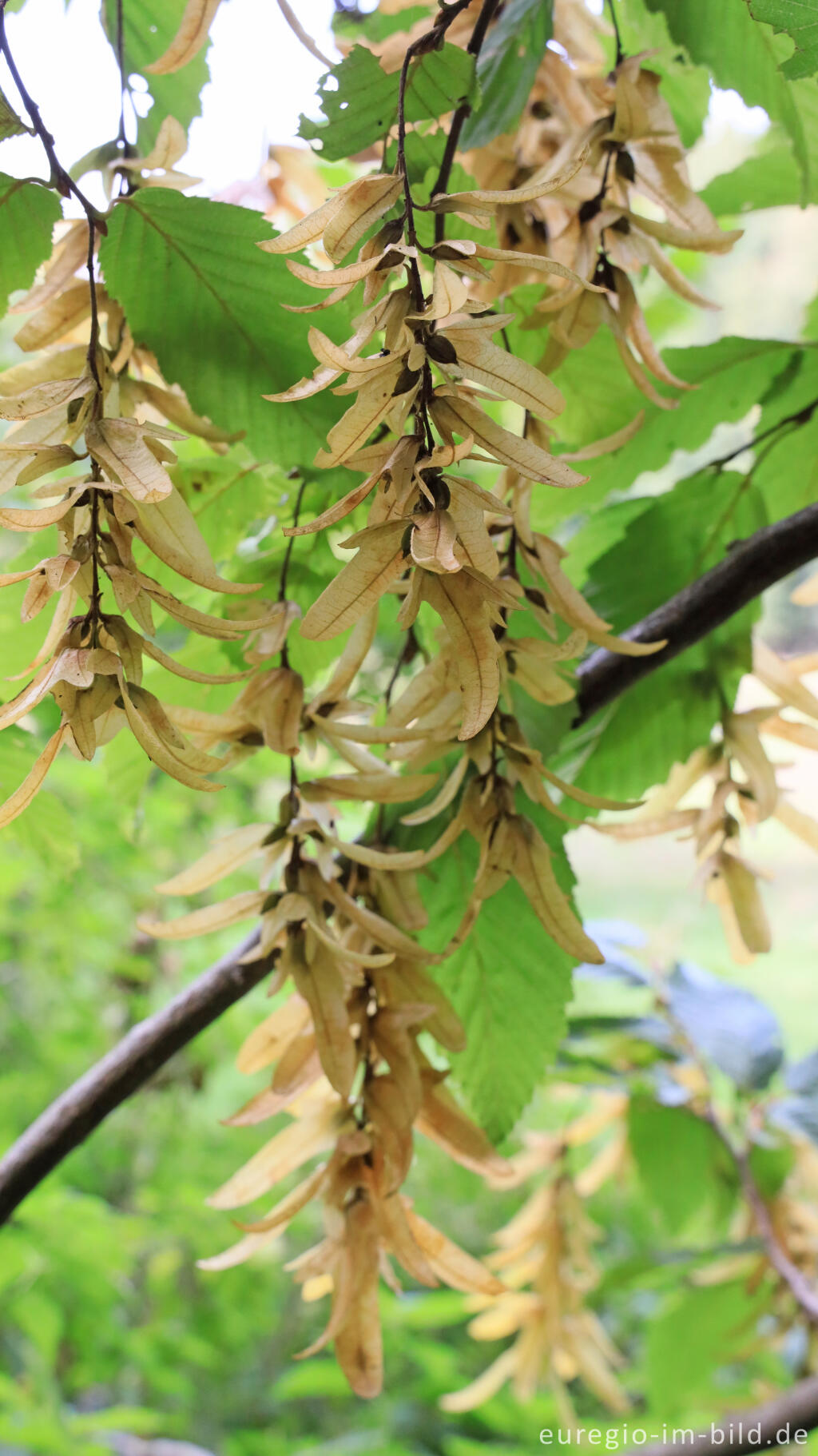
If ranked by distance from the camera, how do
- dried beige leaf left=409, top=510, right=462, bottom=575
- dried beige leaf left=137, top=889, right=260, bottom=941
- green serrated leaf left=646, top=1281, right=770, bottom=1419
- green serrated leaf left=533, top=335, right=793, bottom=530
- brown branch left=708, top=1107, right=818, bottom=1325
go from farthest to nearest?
1. green serrated leaf left=646, top=1281, right=770, bottom=1419
2. brown branch left=708, top=1107, right=818, bottom=1325
3. green serrated leaf left=533, top=335, right=793, bottom=530
4. dried beige leaf left=137, top=889, right=260, bottom=941
5. dried beige leaf left=409, top=510, right=462, bottom=575

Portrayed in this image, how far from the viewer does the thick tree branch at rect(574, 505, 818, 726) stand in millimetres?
308

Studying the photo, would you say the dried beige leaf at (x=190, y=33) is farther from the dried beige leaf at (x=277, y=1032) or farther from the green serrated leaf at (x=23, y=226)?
the dried beige leaf at (x=277, y=1032)

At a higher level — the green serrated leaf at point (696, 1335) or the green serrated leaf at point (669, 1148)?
the green serrated leaf at point (669, 1148)

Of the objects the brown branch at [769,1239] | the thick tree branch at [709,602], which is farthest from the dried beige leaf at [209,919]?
the brown branch at [769,1239]

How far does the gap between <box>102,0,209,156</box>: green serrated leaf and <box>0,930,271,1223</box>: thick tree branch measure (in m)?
0.27

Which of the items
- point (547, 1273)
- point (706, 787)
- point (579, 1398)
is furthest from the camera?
point (579, 1398)

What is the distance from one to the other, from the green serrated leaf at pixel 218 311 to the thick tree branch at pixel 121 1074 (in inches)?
6.1

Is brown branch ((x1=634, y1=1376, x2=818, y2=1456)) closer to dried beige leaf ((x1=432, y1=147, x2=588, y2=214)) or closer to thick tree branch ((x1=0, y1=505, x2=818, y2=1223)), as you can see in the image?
thick tree branch ((x1=0, y1=505, x2=818, y2=1223))

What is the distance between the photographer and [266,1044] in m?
0.31

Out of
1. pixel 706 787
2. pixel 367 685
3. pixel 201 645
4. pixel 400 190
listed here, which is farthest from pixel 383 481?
pixel 367 685

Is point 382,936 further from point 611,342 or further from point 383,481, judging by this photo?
point 611,342

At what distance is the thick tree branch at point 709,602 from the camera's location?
308 millimetres

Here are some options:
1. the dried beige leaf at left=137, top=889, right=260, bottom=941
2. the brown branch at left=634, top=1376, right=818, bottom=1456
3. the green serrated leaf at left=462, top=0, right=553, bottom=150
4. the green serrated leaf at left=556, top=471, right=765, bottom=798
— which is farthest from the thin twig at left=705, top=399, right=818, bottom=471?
the brown branch at left=634, top=1376, right=818, bottom=1456

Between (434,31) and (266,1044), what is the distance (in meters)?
0.26
